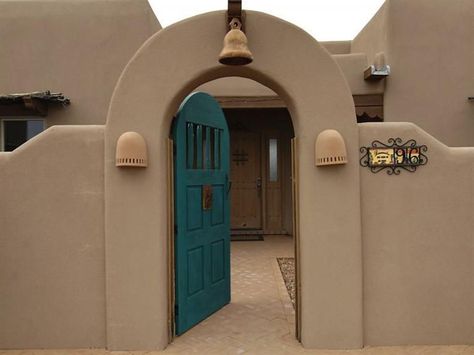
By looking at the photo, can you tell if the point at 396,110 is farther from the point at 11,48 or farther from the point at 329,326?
the point at 11,48

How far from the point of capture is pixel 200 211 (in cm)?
529

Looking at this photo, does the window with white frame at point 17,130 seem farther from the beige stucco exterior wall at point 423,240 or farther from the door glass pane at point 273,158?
the beige stucco exterior wall at point 423,240

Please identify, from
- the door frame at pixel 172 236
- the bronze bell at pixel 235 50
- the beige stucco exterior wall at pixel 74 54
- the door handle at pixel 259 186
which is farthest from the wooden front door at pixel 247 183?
the bronze bell at pixel 235 50

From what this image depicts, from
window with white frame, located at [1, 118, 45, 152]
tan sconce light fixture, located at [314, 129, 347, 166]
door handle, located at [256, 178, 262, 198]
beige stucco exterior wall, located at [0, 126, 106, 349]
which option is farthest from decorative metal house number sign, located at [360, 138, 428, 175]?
door handle, located at [256, 178, 262, 198]

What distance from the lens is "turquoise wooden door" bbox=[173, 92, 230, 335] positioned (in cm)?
486

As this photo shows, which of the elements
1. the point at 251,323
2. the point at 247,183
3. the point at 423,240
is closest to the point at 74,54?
the point at 247,183

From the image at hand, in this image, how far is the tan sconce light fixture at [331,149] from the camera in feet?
13.8

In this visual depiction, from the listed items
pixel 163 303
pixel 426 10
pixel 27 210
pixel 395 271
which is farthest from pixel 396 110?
pixel 27 210

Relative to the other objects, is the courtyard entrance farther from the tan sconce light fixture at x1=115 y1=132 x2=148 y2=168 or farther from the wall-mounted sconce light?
the wall-mounted sconce light

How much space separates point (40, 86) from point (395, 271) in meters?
7.95

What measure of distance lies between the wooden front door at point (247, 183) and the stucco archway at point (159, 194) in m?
7.23

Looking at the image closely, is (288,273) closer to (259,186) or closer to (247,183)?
(259,186)

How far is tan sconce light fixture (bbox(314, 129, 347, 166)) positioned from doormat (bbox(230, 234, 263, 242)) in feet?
23.2

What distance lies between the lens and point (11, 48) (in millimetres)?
8859
